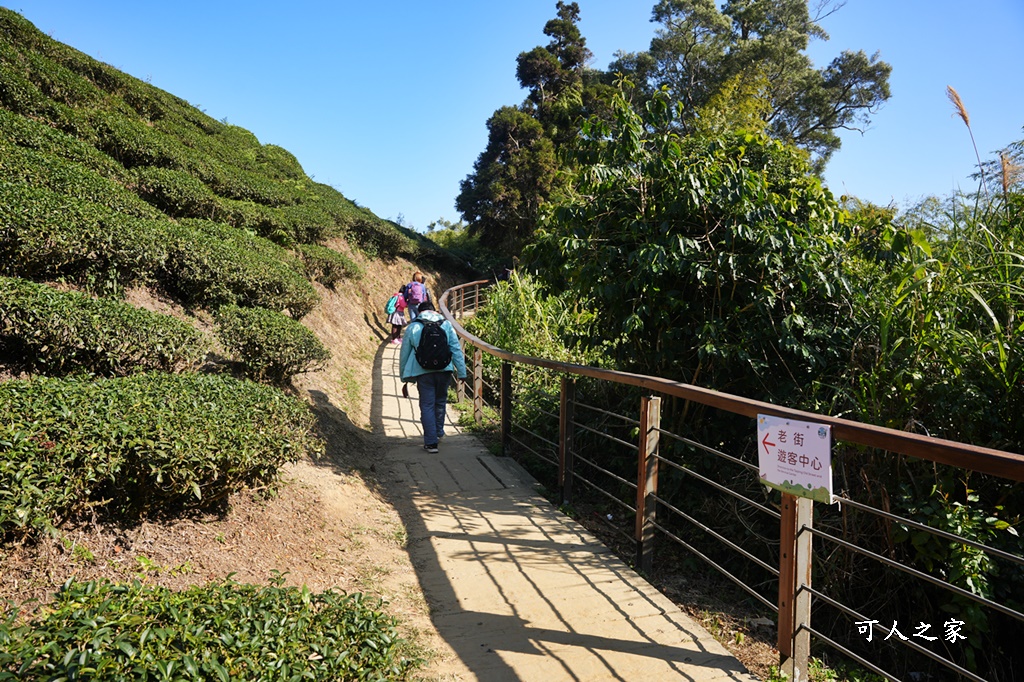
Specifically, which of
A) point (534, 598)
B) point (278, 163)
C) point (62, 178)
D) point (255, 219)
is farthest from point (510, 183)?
point (534, 598)

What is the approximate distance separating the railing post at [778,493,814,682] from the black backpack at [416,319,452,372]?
13.3 ft

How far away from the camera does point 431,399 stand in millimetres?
6145

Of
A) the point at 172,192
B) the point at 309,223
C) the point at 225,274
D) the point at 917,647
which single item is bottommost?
the point at 917,647

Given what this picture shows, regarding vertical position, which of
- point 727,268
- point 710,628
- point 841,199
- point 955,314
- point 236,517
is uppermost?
point 841,199

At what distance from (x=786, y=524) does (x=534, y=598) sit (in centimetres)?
133

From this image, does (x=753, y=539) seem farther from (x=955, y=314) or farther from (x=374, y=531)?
(x=374, y=531)

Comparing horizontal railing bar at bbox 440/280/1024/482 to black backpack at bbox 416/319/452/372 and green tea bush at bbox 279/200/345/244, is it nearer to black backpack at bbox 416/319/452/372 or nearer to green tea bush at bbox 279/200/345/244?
black backpack at bbox 416/319/452/372

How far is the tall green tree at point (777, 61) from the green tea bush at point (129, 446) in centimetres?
2336

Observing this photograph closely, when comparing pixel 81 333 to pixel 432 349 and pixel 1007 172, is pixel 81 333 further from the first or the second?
pixel 1007 172

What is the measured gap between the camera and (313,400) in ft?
20.7

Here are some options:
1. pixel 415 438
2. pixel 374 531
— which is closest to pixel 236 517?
pixel 374 531

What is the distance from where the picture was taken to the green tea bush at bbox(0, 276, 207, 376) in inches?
143

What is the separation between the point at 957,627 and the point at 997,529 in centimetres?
51

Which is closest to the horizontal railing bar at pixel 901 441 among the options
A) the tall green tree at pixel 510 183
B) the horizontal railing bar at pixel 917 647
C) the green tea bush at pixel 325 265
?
the horizontal railing bar at pixel 917 647
